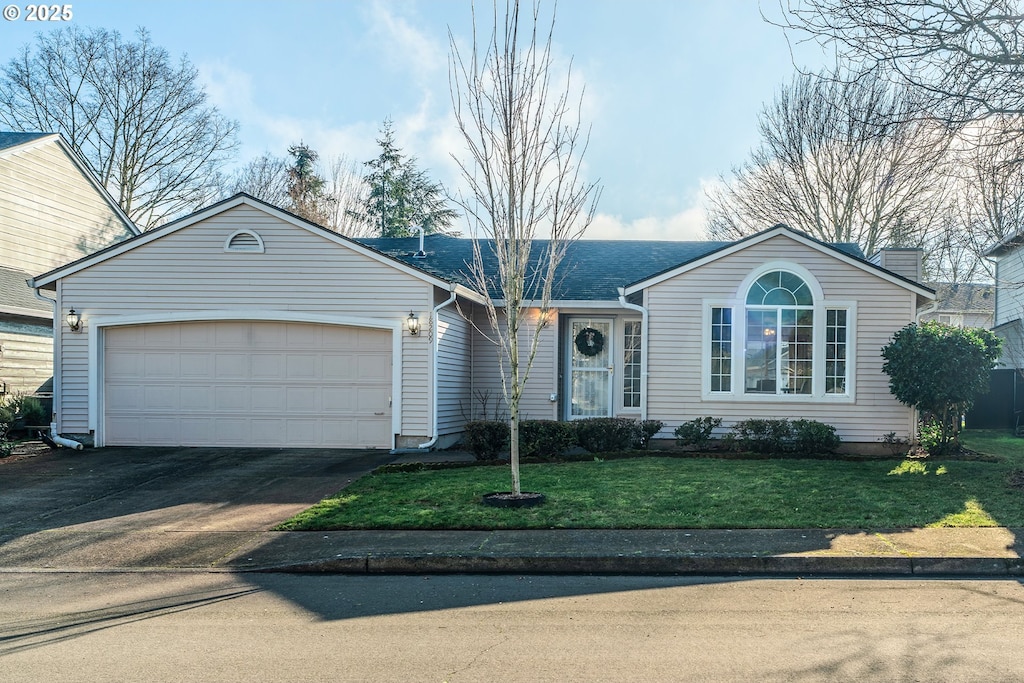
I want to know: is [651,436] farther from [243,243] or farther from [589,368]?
[243,243]

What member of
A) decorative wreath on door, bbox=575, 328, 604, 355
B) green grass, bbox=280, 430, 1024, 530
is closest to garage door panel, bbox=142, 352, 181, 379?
green grass, bbox=280, 430, 1024, 530

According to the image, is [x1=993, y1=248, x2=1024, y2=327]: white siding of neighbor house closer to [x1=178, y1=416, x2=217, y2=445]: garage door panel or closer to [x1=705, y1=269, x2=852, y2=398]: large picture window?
[x1=705, y1=269, x2=852, y2=398]: large picture window

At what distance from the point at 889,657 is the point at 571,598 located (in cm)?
229

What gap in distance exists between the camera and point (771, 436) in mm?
13266

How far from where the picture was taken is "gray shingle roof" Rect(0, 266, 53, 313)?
16.6 m

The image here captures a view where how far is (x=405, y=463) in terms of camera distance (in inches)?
472

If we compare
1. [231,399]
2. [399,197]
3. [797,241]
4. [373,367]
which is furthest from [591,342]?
[399,197]

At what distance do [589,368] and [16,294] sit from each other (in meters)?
13.1

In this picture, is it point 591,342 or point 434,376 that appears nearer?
point 434,376

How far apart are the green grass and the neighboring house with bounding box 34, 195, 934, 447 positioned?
6.36 ft

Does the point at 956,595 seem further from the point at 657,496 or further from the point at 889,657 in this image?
the point at 657,496

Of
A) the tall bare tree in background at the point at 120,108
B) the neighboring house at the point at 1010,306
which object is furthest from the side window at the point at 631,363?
the tall bare tree in background at the point at 120,108

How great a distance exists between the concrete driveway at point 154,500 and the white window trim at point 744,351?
6.05m

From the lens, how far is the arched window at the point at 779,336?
13.7m
